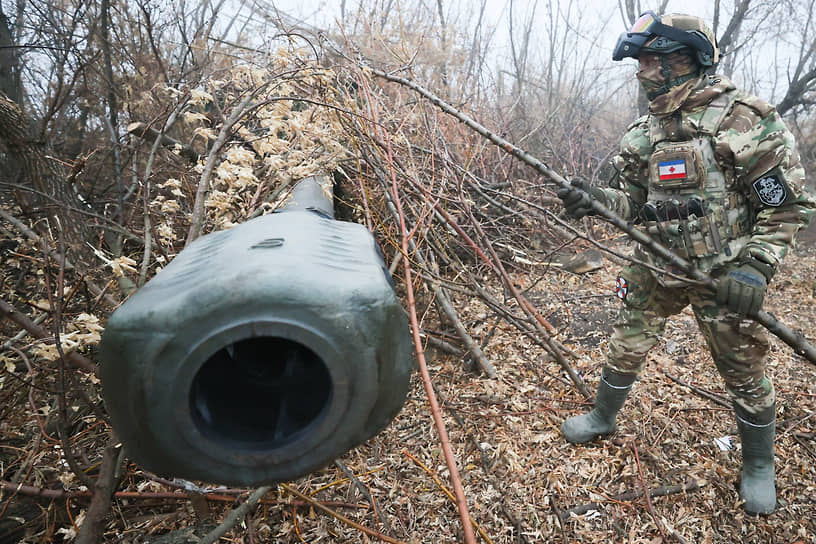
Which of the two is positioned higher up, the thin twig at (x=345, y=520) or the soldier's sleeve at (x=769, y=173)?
the soldier's sleeve at (x=769, y=173)

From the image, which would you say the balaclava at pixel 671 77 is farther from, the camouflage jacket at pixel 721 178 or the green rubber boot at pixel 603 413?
the green rubber boot at pixel 603 413

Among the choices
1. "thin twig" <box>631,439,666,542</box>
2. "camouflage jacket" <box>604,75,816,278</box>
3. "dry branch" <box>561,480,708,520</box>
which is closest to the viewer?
"camouflage jacket" <box>604,75,816,278</box>

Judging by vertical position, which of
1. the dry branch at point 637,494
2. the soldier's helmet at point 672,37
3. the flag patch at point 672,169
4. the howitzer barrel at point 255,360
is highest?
the soldier's helmet at point 672,37

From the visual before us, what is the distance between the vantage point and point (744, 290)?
6.47 feet

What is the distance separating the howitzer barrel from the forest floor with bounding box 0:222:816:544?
3.73 feet

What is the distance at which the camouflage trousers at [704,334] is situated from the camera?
221 centimetres

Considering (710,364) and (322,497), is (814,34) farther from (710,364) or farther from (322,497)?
(322,497)

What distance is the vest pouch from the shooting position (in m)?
2.17

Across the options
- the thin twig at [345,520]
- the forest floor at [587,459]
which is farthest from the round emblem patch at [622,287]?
the thin twig at [345,520]

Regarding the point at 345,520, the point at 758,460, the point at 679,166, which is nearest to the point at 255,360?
the point at 345,520

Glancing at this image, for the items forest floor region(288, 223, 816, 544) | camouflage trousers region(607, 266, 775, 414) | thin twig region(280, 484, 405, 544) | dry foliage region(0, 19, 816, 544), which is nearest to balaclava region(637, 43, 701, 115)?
dry foliage region(0, 19, 816, 544)

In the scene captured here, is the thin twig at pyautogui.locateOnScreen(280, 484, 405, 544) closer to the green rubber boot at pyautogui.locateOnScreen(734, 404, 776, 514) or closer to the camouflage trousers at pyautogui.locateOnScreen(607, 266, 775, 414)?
the camouflage trousers at pyautogui.locateOnScreen(607, 266, 775, 414)

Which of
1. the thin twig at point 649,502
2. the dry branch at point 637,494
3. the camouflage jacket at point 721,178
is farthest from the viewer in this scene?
the dry branch at point 637,494

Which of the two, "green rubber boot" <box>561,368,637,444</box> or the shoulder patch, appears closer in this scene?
the shoulder patch
